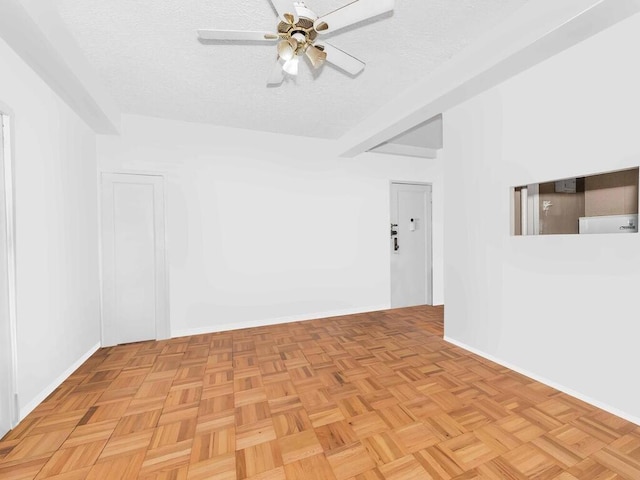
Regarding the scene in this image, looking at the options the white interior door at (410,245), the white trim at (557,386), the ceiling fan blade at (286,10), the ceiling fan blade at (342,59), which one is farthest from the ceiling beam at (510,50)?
the white trim at (557,386)

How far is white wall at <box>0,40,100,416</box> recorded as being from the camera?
2.02 m

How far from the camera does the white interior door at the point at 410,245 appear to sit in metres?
4.92

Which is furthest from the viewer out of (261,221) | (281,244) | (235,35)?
(281,244)

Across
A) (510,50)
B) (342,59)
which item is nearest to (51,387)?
(342,59)

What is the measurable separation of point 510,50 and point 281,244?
3.19m

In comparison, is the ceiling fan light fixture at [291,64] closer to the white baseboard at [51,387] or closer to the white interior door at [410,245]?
the white baseboard at [51,387]

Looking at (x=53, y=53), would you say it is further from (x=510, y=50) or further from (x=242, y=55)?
(x=510, y=50)

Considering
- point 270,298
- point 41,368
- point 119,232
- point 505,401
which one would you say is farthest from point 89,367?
point 505,401

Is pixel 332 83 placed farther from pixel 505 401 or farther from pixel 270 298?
pixel 505 401

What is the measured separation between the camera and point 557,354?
2.24 meters

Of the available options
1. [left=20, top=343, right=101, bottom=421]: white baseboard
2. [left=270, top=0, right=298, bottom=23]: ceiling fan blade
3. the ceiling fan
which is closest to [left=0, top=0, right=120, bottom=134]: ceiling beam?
the ceiling fan

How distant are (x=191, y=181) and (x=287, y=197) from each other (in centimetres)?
130

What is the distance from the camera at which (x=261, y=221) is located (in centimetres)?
405

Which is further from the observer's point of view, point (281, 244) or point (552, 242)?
point (281, 244)
